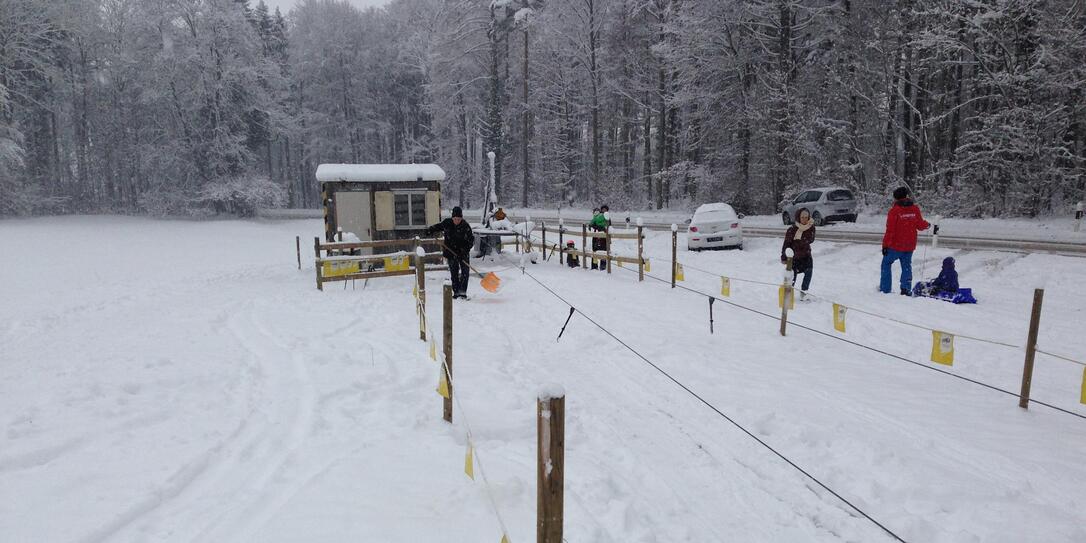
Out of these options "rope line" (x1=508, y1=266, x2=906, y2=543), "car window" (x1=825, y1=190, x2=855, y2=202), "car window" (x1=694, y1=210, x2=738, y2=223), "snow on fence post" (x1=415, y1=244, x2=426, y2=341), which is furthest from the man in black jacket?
"car window" (x1=825, y1=190, x2=855, y2=202)

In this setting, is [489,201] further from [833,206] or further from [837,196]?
[837,196]

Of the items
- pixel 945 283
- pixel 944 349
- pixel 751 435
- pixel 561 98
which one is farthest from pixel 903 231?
pixel 561 98

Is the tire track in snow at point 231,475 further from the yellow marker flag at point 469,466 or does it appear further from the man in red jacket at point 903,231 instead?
the man in red jacket at point 903,231

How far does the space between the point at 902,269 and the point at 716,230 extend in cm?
769

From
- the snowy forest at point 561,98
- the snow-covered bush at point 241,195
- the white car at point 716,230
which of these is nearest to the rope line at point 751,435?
the white car at point 716,230

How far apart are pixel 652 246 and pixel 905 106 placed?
13.4m

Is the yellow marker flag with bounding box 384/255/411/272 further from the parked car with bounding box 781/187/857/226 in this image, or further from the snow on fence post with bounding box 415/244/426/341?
the parked car with bounding box 781/187/857/226

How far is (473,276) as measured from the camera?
13.6 metres

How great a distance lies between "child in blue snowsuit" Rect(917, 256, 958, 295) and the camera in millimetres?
9555

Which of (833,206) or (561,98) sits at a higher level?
(561,98)

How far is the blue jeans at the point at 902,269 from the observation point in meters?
9.70

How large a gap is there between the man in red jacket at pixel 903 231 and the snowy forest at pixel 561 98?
11.1 metres

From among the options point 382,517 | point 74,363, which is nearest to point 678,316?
point 382,517

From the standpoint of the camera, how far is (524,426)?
469 cm
